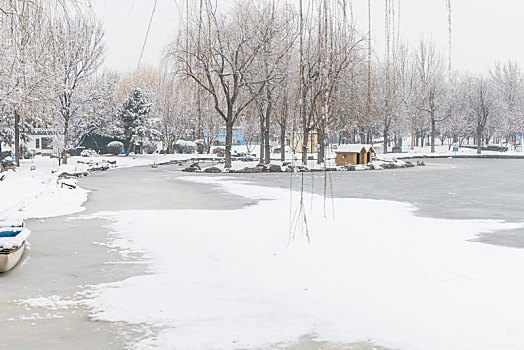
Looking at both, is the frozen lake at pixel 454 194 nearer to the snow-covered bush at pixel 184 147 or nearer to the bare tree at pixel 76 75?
the bare tree at pixel 76 75

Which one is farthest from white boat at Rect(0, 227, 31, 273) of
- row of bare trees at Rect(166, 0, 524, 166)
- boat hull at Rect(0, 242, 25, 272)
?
row of bare trees at Rect(166, 0, 524, 166)

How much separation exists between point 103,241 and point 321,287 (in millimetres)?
5437

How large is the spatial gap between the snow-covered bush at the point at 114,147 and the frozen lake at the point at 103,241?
102 feet

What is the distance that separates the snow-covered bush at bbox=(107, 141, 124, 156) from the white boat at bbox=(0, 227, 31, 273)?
50.6 m

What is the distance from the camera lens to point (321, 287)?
8672 mm

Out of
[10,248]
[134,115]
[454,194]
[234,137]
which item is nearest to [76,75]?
[134,115]

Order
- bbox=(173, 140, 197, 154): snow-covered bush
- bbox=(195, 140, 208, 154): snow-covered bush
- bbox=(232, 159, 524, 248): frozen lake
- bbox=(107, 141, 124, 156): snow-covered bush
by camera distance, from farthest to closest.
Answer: bbox=(173, 140, 197, 154): snow-covered bush
bbox=(195, 140, 208, 154): snow-covered bush
bbox=(107, 141, 124, 156): snow-covered bush
bbox=(232, 159, 524, 248): frozen lake

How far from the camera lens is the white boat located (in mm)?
9312

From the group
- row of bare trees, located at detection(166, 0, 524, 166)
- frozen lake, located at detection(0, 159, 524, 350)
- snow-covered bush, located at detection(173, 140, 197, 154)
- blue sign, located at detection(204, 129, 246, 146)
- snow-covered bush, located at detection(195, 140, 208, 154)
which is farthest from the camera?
blue sign, located at detection(204, 129, 246, 146)

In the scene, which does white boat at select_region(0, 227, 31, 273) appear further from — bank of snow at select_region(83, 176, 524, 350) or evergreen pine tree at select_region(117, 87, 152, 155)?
evergreen pine tree at select_region(117, 87, 152, 155)

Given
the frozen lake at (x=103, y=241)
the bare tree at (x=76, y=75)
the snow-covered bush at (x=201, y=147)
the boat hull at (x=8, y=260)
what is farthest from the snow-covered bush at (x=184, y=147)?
the boat hull at (x=8, y=260)

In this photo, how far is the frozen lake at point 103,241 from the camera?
6.66m

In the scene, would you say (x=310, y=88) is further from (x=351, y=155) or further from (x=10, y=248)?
(x=10, y=248)

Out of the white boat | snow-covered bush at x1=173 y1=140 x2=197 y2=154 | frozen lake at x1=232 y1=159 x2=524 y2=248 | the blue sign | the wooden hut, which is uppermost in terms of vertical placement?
the blue sign
